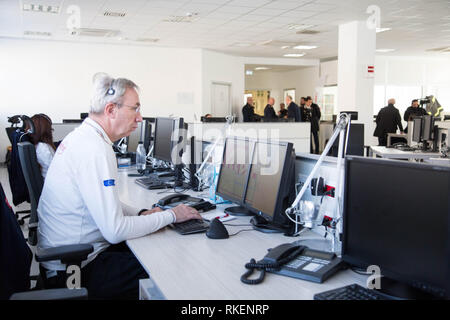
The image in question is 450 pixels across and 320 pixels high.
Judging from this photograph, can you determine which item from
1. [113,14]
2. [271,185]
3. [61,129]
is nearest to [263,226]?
[271,185]

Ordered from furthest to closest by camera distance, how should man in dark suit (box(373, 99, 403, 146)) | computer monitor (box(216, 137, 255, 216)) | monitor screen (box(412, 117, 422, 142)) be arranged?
man in dark suit (box(373, 99, 403, 146))
monitor screen (box(412, 117, 422, 142))
computer monitor (box(216, 137, 255, 216))

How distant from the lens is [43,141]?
3.55 meters

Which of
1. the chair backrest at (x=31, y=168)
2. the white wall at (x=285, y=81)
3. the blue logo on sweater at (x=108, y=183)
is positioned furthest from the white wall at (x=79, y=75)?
the blue logo on sweater at (x=108, y=183)

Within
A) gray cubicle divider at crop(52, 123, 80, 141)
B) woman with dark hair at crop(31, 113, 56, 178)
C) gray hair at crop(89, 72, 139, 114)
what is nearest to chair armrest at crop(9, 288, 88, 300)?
gray hair at crop(89, 72, 139, 114)

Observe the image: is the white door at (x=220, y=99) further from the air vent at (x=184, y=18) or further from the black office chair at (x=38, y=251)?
the black office chair at (x=38, y=251)

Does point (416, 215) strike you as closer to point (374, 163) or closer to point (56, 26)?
point (374, 163)

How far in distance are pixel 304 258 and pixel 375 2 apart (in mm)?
6168

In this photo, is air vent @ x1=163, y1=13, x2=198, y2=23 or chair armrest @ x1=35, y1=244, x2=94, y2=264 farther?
air vent @ x1=163, y1=13, x2=198, y2=23

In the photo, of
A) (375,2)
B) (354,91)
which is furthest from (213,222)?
(354,91)

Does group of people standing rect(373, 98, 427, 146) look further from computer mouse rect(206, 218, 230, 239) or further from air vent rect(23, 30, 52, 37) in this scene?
computer mouse rect(206, 218, 230, 239)

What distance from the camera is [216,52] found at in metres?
11.9

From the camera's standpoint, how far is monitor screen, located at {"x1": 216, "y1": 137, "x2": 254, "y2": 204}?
2.13 meters

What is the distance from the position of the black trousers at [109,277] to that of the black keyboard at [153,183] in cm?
125

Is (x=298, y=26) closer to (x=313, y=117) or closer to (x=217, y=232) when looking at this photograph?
(x=313, y=117)
